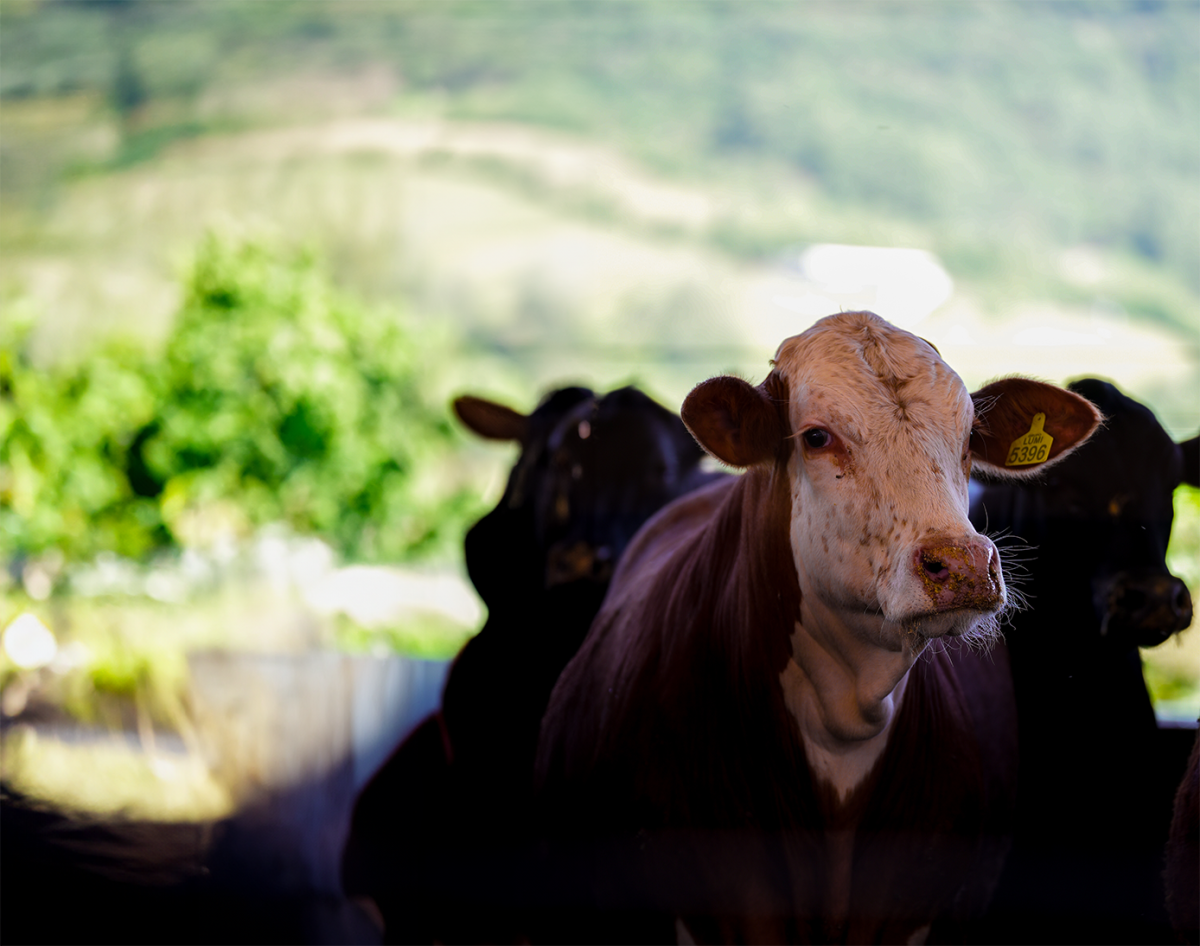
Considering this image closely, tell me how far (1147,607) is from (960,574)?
97 centimetres

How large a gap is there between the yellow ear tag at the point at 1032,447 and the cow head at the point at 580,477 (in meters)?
1.08

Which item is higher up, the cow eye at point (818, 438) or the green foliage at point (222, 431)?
the green foliage at point (222, 431)

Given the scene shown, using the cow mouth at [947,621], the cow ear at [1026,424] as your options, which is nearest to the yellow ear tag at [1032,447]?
the cow ear at [1026,424]

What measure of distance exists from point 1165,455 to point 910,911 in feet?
3.65

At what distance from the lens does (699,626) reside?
5.87 ft

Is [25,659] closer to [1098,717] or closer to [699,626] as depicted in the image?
Result: [699,626]

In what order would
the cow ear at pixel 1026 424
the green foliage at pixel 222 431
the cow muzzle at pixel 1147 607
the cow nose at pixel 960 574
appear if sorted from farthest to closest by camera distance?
the green foliage at pixel 222 431
the cow muzzle at pixel 1147 607
the cow ear at pixel 1026 424
the cow nose at pixel 960 574

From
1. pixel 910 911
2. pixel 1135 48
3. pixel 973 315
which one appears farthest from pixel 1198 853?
pixel 1135 48

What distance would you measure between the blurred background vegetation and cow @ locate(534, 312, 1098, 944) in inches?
100

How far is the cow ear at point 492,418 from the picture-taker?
2.96 meters

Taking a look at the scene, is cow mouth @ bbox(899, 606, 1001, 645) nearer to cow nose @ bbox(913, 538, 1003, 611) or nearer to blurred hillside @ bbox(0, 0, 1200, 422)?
cow nose @ bbox(913, 538, 1003, 611)

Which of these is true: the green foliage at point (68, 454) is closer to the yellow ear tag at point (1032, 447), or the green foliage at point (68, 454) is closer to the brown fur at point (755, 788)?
the brown fur at point (755, 788)

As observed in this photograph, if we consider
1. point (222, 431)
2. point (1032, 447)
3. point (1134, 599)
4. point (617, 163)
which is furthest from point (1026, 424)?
point (222, 431)

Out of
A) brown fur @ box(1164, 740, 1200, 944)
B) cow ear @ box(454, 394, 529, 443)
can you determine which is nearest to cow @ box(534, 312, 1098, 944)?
brown fur @ box(1164, 740, 1200, 944)
